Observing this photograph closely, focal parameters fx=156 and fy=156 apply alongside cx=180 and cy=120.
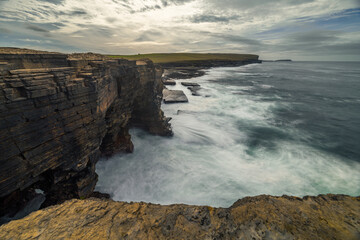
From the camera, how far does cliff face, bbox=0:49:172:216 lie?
17.7ft

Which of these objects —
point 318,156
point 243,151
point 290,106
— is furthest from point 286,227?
point 290,106

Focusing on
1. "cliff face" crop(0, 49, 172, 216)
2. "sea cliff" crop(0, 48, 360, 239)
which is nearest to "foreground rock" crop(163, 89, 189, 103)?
"cliff face" crop(0, 49, 172, 216)

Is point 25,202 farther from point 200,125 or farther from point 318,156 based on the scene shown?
point 318,156

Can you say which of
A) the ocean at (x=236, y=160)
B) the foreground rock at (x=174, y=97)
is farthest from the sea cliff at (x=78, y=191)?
the foreground rock at (x=174, y=97)

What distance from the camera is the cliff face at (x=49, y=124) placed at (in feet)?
17.7

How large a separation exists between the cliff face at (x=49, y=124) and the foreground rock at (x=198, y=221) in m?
2.66

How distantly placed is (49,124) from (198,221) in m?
6.74

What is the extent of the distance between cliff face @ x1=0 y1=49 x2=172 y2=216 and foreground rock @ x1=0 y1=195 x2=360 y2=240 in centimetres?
266

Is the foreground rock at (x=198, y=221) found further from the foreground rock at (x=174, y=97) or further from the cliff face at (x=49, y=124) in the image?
the foreground rock at (x=174, y=97)

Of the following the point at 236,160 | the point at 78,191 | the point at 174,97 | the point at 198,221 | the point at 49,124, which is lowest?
the point at 236,160

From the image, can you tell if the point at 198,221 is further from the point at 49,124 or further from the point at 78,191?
the point at 78,191

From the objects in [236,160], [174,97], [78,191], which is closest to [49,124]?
[78,191]

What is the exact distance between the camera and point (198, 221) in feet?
14.0

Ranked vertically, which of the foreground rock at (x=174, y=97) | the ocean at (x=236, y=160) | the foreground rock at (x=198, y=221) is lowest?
the ocean at (x=236, y=160)
